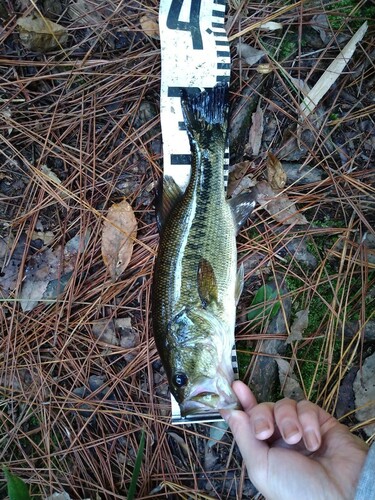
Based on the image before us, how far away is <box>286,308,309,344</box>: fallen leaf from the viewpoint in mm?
3250

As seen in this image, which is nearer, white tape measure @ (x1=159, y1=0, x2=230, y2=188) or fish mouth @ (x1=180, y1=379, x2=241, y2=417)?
fish mouth @ (x1=180, y1=379, x2=241, y2=417)

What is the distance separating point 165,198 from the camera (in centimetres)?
326

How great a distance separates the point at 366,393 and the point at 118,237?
7.05ft

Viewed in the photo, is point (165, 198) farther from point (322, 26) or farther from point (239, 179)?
point (322, 26)

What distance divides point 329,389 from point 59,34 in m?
3.34

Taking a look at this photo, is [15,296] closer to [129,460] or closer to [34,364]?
[34,364]

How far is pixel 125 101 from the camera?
3449mm

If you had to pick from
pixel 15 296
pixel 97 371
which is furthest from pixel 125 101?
pixel 97 371

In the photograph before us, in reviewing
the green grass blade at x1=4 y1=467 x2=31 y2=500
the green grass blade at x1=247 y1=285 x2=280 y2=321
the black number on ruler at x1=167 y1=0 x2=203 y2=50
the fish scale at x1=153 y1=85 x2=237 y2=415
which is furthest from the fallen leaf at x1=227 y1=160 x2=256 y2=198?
the green grass blade at x1=4 y1=467 x2=31 y2=500

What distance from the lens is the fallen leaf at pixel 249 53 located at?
133 inches

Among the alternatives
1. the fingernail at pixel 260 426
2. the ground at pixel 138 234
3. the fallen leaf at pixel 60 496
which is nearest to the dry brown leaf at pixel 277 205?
the ground at pixel 138 234

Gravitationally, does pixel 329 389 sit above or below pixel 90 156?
below

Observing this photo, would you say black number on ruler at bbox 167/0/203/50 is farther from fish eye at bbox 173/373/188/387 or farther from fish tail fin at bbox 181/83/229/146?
fish eye at bbox 173/373/188/387

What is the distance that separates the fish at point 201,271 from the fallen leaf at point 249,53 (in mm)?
291
